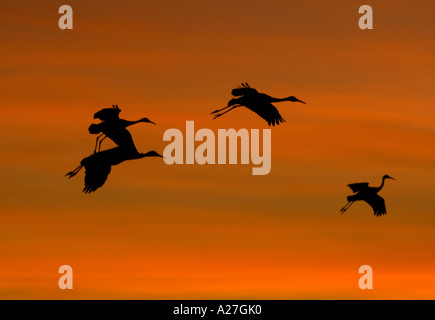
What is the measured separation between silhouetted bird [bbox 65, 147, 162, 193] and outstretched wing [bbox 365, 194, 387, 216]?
5479 millimetres

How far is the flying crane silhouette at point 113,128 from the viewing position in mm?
21188

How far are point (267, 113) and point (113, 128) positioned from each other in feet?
10.4

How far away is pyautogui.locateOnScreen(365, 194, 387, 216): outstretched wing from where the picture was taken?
917 inches

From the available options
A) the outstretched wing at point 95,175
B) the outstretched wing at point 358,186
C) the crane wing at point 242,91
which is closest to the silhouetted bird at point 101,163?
the outstretched wing at point 95,175

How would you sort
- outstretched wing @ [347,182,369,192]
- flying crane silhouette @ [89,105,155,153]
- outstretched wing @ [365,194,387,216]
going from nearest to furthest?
1. flying crane silhouette @ [89,105,155,153]
2. outstretched wing @ [365,194,387,216]
3. outstretched wing @ [347,182,369,192]

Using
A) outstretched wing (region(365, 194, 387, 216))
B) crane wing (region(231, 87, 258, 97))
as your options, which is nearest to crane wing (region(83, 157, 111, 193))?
crane wing (region(231, 87, 258, 97))

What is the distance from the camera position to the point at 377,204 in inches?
923

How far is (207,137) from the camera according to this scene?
22031mm

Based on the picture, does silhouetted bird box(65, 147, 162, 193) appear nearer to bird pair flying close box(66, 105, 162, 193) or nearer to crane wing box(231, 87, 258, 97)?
bird pair flying close box(66, 105, 162, 193)
